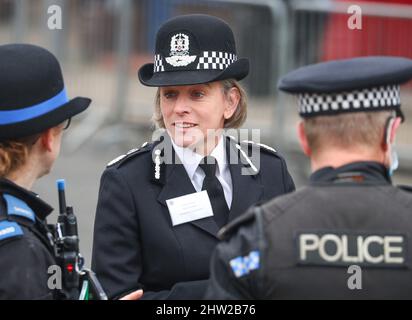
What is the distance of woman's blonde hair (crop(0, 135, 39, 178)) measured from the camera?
124 inches

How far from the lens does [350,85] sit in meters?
2.81

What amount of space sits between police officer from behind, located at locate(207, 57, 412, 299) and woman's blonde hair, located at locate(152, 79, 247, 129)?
120 cm

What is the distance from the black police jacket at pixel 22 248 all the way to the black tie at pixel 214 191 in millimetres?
922

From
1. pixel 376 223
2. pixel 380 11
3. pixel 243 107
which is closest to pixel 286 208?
pixel 376 223

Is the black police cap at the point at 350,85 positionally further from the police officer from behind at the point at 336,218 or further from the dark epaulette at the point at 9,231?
the dark epaulette at the point at 9,231

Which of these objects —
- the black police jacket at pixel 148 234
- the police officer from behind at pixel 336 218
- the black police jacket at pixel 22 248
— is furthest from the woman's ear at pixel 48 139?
the police officer from behind at pixel 336 218

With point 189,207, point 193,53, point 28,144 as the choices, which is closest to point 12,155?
point 28,144

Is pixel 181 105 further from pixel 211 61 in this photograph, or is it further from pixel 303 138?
pixel 303 138

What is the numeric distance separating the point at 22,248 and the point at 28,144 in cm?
40

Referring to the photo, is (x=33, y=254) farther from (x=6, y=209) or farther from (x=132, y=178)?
(x=132, y=178)

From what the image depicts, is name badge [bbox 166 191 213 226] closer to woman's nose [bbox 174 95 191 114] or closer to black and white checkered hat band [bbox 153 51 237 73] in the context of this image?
woman's nose [bbox 174 95 191 114]

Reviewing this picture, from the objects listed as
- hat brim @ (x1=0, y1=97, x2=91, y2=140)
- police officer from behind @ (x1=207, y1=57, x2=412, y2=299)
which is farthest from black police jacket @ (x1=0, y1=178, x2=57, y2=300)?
police officer from behind @ (x1=207, y1=57, x2=412, y2=299)

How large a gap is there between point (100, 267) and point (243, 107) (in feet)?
3.15

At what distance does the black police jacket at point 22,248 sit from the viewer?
2.92 m
